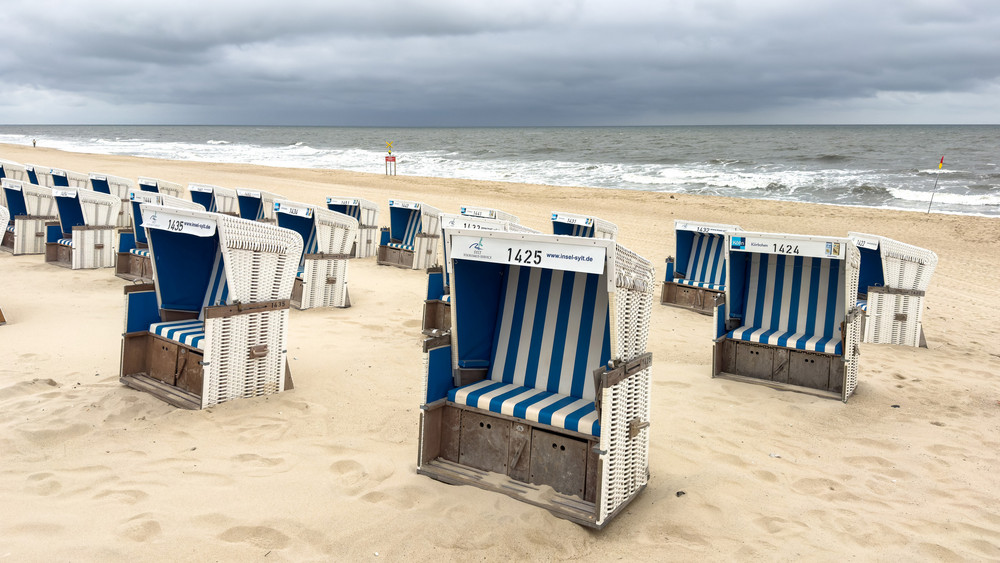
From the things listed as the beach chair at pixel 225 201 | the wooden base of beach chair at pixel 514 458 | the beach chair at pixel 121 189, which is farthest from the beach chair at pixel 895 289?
the beach chair at pixel 121 189

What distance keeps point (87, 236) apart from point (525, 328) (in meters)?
8.66

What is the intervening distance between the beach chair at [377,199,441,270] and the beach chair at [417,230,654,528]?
6927 mm

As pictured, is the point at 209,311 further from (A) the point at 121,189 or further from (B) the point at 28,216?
(A) the point at 121,189

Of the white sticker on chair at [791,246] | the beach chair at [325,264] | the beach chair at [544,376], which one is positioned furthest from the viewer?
the beach chair at [325,264]

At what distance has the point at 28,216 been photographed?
11391 mm

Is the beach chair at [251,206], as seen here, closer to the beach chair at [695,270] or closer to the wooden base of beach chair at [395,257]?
the wooden base of beach chair at [395,257]

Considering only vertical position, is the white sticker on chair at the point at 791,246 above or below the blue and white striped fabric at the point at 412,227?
above

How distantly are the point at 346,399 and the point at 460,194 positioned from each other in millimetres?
20524

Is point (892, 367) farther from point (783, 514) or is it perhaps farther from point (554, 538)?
point (554, 538)

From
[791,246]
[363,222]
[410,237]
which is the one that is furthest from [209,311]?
[363,222]

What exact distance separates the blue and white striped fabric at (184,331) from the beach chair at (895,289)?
6824mm

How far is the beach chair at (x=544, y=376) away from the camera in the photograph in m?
3.42

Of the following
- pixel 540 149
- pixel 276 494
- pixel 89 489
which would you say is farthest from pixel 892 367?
pixel 540 149

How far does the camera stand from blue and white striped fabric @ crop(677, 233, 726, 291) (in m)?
9.53
